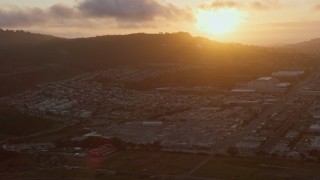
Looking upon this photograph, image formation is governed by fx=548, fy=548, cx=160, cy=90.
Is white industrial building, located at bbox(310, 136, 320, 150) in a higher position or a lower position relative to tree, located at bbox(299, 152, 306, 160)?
higher

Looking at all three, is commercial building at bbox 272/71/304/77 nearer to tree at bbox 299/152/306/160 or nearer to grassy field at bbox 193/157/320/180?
tree at bbox 299/152/306/160

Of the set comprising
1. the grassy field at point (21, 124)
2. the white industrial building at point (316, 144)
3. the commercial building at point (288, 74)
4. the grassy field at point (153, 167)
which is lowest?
the grassy field at point (153, 167)

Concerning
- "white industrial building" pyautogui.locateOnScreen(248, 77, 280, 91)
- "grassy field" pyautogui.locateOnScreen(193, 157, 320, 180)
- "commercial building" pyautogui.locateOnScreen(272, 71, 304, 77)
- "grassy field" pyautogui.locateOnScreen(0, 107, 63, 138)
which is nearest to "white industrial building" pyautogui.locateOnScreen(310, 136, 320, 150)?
"grassy field" pyautogui.locateOnScreen(193, 157, 320, 180)

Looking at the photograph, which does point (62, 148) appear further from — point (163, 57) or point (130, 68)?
point (163, 57)

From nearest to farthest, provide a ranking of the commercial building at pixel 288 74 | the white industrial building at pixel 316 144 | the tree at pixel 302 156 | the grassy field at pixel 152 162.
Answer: the grassy field at pixel 152 162
the tree at pixel 302 156
the white industrial building at pixel 316 144
the commercial building at pixel 288 74

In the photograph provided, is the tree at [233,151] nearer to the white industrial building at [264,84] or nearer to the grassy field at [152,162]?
the grassy field at [152,162]

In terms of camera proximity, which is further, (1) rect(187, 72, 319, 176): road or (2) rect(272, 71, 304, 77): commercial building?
(2) rect(272, 71, 304, 77): commercial building

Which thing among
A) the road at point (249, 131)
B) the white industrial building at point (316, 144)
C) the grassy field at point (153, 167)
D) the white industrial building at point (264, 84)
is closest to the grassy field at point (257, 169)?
the grassy field at point (153, 167)

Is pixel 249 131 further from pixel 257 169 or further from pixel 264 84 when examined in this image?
pixel 264 84

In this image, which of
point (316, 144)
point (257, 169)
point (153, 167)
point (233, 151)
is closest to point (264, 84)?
A: point (316, 144)

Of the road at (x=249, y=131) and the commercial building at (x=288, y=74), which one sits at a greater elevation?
the commercial building at (x=288, y=74)

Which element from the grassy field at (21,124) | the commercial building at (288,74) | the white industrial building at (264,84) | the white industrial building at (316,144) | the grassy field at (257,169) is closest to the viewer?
the grassy field at (257,169)
